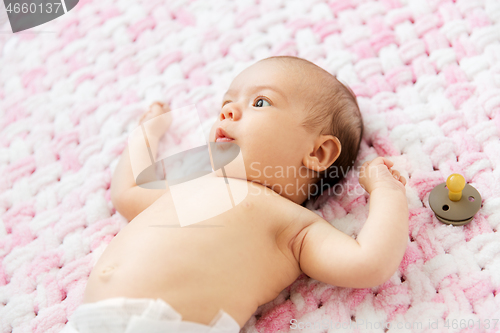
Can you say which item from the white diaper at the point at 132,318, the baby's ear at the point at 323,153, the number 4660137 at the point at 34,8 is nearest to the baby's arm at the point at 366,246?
the baby's ear at the point at 323,153

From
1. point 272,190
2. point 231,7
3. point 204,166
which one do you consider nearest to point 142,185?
point 204,166

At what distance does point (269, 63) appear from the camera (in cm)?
110

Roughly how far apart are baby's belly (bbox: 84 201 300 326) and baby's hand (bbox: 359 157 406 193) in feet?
0.93

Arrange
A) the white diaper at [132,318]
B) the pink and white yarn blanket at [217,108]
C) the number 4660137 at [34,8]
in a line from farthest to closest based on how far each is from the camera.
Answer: the number 4660137 at [34,8] < the pink and white yarn blanket at [217,108] < the white diaper at [132,318]

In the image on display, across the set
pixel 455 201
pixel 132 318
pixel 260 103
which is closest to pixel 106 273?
pixel 132 318

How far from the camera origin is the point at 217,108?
128 cm

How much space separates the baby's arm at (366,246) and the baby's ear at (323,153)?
0.14 meters

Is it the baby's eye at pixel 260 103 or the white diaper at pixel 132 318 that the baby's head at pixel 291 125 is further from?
the white diaper at pixel 132 318

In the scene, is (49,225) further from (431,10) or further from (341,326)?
(431,10)

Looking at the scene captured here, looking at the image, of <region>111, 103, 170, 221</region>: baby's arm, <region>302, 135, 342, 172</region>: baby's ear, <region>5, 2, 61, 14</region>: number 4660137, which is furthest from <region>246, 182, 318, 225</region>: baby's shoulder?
<region>5, 2, 61, 14</region>: number 4660137

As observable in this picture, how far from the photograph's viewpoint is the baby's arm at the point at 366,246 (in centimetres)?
84

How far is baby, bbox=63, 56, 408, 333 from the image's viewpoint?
82cm

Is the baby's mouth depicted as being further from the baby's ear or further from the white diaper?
the white diaper

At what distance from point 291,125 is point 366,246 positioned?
1.14ft
